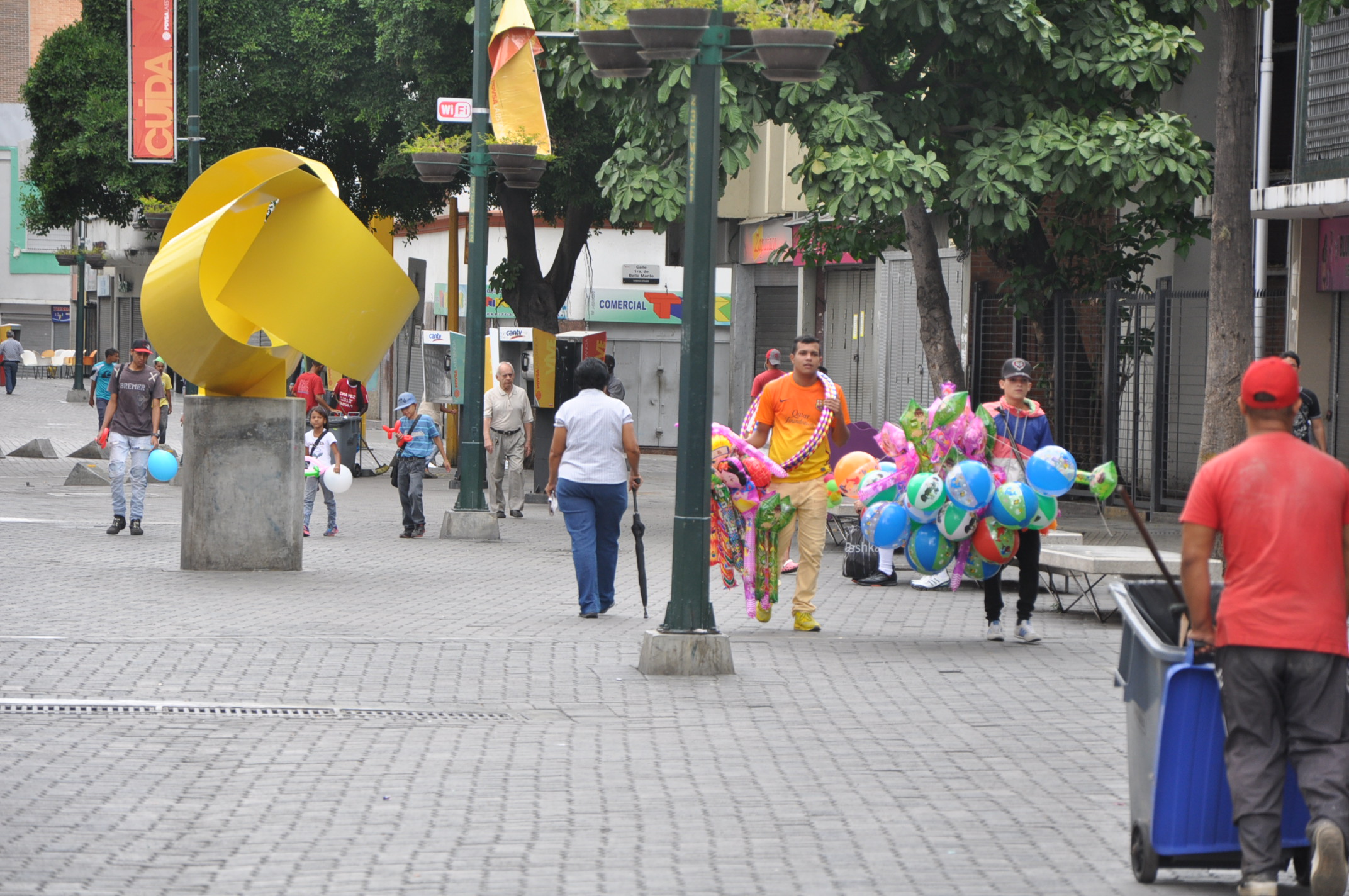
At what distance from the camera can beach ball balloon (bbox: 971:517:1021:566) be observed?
35.6ft

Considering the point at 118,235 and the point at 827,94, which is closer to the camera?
the point at 827,94

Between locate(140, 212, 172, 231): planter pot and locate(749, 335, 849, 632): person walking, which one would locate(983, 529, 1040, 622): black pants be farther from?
locate(140, 212, 172, 231): planter pot

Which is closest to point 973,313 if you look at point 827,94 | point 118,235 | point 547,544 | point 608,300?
point 827,94

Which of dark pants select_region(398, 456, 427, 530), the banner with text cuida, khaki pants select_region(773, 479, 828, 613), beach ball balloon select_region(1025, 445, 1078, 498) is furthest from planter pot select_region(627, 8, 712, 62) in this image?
the banner with text cuida

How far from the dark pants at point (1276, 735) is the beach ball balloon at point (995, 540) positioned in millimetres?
5500

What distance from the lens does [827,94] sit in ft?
61.0

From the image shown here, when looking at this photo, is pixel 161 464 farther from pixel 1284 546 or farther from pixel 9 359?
pixel 9 359

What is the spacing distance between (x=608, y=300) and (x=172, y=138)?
47.9 feet

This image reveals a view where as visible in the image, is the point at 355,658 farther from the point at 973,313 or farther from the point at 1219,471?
the point at 973,313

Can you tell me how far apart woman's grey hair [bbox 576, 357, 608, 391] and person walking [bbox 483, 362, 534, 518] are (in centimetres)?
772

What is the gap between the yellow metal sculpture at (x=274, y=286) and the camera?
13961 millimetres

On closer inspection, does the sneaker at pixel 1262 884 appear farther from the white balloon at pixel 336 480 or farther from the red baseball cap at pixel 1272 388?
the white balloon at pixel 336 480

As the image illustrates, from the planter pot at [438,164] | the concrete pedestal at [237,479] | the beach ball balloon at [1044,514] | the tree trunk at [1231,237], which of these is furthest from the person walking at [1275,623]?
the planter pot at [438,164]

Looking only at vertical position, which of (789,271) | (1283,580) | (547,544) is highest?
(789,271)
